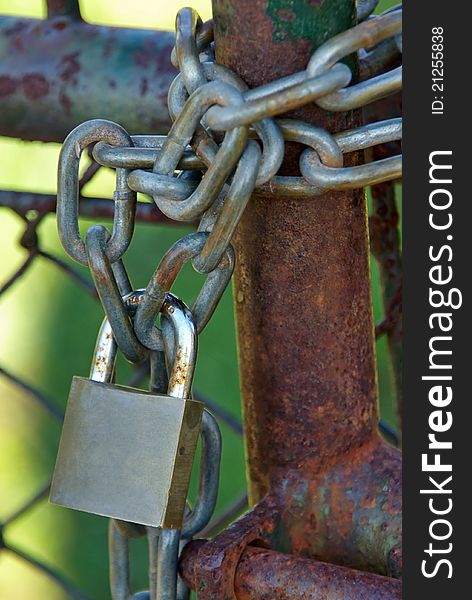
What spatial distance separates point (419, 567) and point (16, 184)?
2720mm

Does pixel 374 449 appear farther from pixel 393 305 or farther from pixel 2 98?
pixel 2 98

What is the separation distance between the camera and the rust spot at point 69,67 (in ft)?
2.57

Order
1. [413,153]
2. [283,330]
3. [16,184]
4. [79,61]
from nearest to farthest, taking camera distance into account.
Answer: [413,153]
[283,330]
[79,61]
[16,184]

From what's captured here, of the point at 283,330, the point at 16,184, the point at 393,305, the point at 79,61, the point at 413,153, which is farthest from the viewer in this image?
the point at 16,184

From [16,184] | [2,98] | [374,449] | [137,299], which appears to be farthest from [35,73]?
[16,184]

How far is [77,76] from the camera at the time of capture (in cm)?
78

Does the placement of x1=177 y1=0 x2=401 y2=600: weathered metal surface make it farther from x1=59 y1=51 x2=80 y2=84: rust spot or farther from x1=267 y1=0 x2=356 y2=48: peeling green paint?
x1=59 y1=51 x2=80 y2=84: rust spot

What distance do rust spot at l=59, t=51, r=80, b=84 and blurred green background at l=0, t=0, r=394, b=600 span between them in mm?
2037

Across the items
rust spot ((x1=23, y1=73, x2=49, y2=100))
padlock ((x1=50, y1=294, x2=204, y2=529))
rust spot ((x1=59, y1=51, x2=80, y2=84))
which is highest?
rust spot ((x1=59, y1=51, x2=80, y2=84))

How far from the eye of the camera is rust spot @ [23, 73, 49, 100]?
792 millimetres

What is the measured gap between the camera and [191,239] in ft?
1.92

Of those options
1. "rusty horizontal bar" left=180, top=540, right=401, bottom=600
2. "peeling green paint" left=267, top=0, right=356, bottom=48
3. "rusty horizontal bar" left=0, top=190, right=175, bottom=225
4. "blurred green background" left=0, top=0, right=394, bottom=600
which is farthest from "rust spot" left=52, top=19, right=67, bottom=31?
"blurred green background" left=0, top=0, right=394, bottom=600

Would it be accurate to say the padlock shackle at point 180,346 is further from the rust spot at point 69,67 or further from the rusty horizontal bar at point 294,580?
the rust spot at point 69,67

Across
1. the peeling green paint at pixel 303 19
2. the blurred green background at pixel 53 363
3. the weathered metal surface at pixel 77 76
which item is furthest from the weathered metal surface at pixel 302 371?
the blurred green background at pixel 53 363
